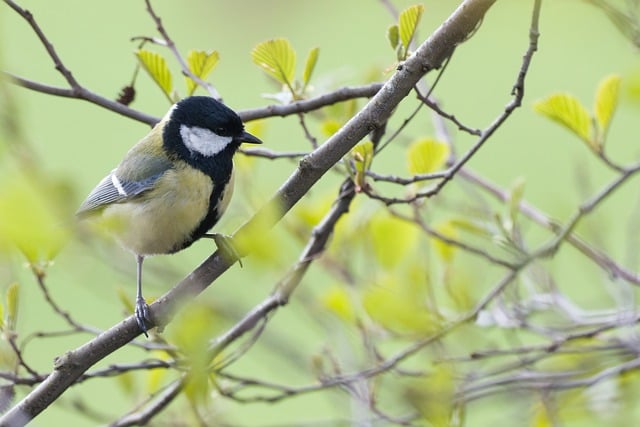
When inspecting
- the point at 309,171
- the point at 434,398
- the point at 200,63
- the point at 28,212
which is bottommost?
the point at 28,212

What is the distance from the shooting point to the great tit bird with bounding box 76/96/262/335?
1761mm

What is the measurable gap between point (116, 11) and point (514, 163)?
2728 mm

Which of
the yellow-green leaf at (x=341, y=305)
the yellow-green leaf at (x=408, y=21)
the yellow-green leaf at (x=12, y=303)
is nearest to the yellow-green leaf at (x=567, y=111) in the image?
the yellow-green leaf at (x=408, y=21)

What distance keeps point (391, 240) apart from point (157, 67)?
1.83 ft

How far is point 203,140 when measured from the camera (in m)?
1.84

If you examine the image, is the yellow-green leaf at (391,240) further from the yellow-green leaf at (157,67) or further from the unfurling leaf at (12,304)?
the unfurling leaf at (12,304)

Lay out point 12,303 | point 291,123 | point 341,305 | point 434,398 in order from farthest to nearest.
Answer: point 291,123
point 341,305
point 12,303
point 434,398

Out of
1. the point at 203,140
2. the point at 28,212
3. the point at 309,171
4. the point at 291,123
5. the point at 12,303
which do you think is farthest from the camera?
the point at 291,123

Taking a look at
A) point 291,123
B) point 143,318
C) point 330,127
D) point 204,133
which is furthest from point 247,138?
point 291,123

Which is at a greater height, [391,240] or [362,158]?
[391,240]

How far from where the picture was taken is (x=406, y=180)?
144cm

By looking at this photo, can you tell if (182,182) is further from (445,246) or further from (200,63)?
(445,246)

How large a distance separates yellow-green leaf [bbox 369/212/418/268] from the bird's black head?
0.97ft

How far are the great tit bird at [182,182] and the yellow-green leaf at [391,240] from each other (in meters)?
0.29
